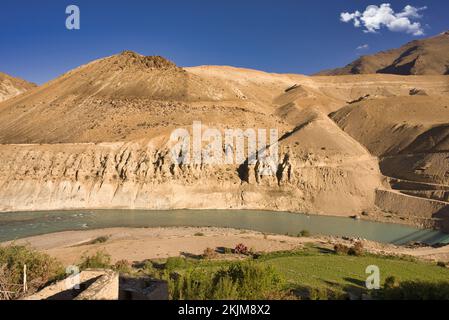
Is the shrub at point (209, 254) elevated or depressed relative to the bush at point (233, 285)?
depressed

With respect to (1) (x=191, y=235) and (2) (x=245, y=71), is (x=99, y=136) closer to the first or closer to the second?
(1) (x=191, y=235)

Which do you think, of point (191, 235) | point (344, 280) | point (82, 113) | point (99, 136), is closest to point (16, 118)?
point (82, 113)

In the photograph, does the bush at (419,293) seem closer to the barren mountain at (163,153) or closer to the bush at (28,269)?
the bush at (28,269)

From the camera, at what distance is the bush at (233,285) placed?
450 inches

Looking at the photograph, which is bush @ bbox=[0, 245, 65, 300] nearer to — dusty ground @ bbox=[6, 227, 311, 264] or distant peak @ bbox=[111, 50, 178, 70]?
dusty ground @ bbox=[6, 227, 311, 264]

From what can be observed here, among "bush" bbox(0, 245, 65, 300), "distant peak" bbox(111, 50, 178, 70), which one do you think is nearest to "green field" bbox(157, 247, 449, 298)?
"bush" bbox(0, 245, 65, 300)

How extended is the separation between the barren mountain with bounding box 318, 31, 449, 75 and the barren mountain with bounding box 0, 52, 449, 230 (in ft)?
284

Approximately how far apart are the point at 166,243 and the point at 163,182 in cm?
1944

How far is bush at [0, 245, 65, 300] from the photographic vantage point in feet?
47.1

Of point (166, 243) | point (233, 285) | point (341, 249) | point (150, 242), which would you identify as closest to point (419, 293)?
point (233, 285)

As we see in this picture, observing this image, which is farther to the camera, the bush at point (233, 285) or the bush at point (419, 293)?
the bush at point (419, 293)

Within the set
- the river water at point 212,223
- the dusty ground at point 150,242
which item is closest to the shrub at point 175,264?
the dusty ground at point 150,242

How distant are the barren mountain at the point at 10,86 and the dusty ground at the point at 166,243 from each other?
87847 mm
